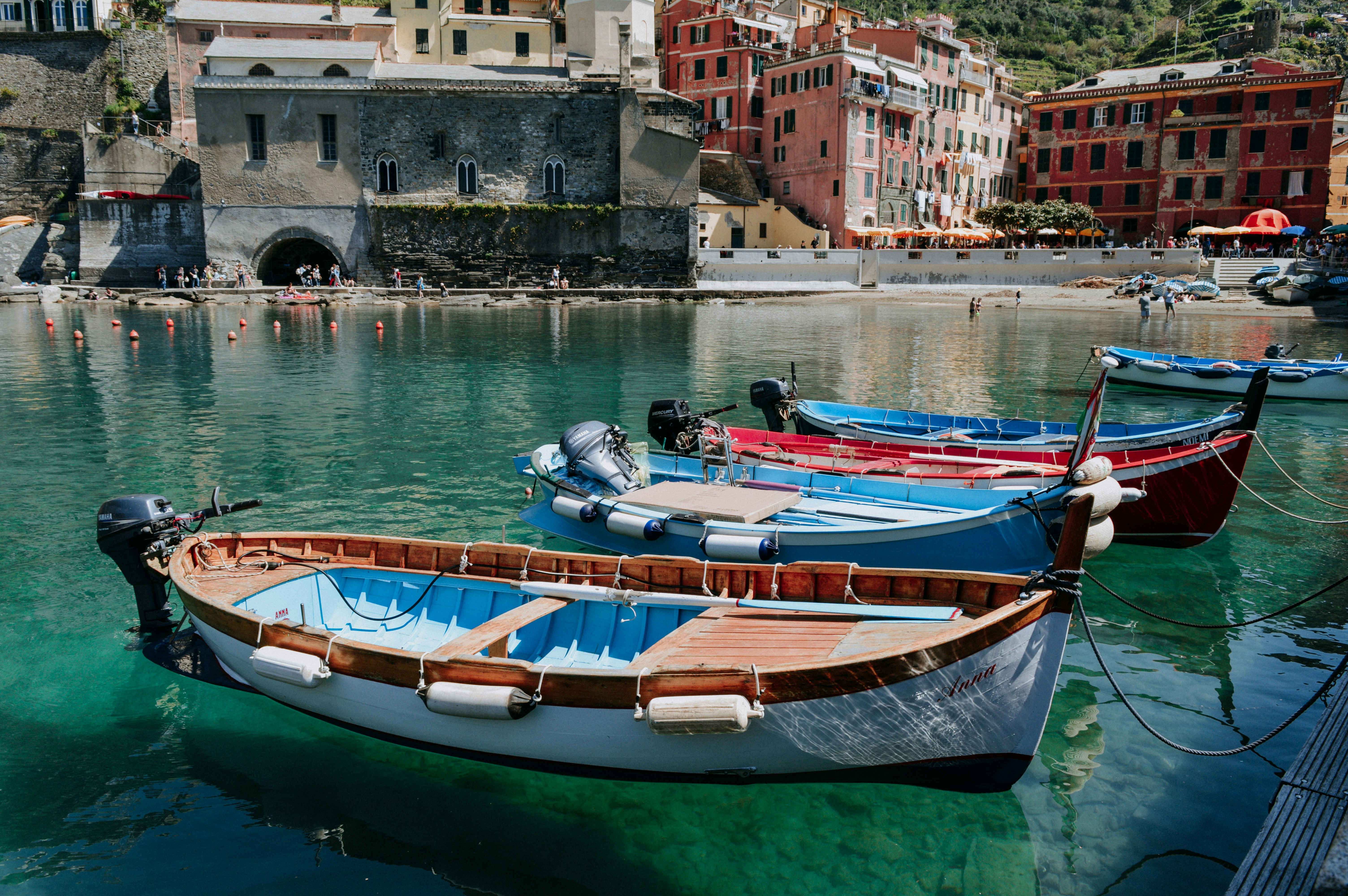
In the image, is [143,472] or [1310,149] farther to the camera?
[1310,149]

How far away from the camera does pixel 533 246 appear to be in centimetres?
5128

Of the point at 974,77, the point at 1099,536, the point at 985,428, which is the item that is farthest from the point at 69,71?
the point at 1099,536

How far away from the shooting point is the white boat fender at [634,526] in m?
9.22

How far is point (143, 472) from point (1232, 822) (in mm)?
14070

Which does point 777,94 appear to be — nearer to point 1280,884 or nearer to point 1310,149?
point 1310,149

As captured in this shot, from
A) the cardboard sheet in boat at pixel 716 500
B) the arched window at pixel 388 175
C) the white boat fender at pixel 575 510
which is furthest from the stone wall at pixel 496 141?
the cardboard sheet in boat at pixel 716 500

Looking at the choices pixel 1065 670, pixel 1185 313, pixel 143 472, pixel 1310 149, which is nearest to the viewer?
pixel 1065 670

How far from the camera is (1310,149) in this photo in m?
49.0

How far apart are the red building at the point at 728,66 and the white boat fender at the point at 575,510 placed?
165 ft

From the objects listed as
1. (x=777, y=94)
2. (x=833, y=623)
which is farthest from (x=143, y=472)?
(x=777, y=94)

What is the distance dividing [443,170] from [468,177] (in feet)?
4.33

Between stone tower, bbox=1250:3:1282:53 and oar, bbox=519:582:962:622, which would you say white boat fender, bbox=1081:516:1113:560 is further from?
stone tower, bbox=1250:3:1282:53

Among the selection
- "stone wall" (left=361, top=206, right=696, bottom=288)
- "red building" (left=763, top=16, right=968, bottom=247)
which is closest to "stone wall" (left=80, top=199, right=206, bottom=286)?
"stone wall" (left=361, top=206, right=696, bottom=288)

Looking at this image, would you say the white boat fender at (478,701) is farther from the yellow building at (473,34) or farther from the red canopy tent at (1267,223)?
the yellow building at (473,34)
